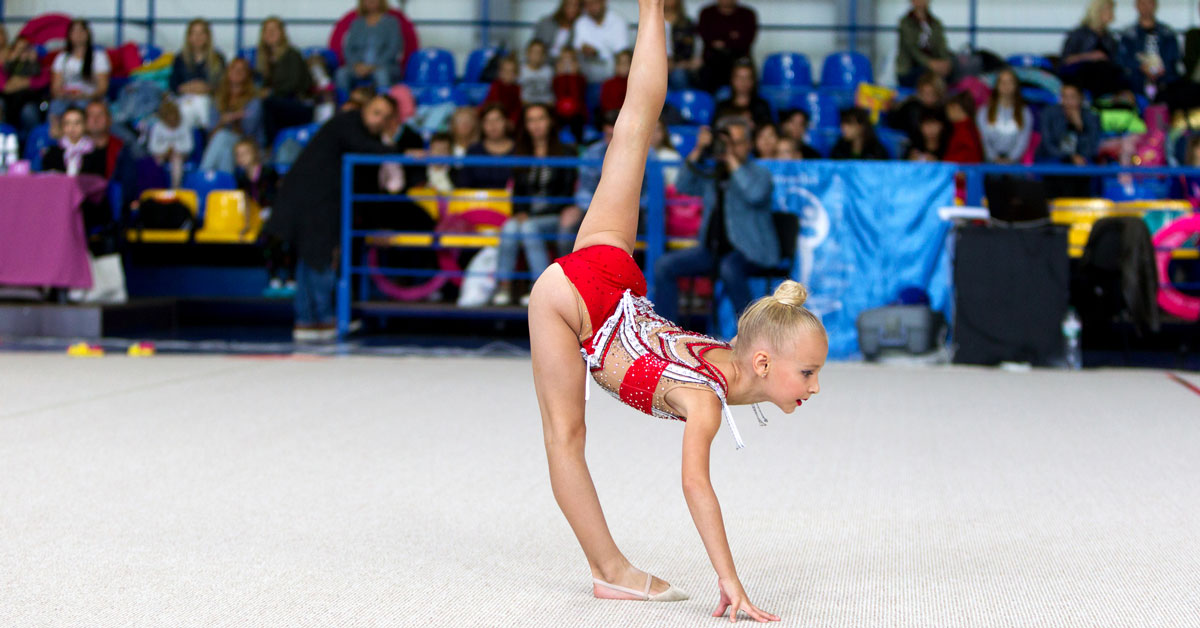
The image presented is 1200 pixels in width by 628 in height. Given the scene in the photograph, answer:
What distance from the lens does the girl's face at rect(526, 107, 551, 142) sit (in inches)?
251

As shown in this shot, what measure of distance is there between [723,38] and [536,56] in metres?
1.41

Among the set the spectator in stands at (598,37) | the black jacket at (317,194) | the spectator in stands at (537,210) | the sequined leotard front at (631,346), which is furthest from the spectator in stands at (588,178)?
the sequined leotard front at (631,346)

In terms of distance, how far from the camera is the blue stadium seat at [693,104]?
8305mm

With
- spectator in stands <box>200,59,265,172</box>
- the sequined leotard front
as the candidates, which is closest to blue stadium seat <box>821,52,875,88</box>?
spectator in stands <box>200,59,265,172</box>

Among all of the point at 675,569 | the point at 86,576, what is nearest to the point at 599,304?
the point at 675,569

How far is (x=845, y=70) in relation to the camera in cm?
907

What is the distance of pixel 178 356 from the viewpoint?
17.5 ft

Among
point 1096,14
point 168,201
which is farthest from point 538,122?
point 1096,14

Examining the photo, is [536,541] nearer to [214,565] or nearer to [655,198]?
[214,565]

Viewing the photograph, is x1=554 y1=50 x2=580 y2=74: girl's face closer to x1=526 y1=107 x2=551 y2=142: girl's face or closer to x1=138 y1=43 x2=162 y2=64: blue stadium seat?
x1=526 y1=107 x2=551 y2=142: girl's face

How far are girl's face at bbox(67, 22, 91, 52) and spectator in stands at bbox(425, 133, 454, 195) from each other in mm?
3562

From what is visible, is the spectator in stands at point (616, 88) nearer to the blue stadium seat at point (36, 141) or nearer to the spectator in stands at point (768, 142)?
the spectator in stands at point (768, 142)

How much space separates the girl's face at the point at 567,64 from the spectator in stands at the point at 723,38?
1026 mm

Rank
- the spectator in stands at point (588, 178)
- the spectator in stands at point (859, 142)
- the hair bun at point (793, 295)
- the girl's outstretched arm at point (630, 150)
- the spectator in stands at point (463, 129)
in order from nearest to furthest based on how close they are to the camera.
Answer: the hair bun at point (793, 295)
the girl's outstretched arm at point (630, 150)
the spectator in stands at point (588, 178)
the spectator in stands at point (859, 142)
the spectator in stands at point (463, 129)
